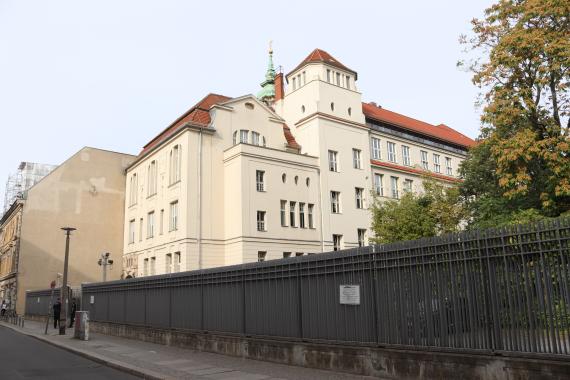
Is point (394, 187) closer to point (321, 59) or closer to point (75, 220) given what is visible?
point (321, 59)

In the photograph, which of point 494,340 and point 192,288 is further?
point 192,288

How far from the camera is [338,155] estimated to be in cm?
4356

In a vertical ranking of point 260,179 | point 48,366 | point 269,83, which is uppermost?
point 269,83

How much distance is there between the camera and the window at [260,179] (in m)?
38.0

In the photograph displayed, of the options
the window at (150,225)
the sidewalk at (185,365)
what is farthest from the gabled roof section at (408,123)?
the sidewalk at (185,365)

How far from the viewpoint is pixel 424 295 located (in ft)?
30.5

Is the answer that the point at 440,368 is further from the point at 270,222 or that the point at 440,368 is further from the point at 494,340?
the point at 270,222

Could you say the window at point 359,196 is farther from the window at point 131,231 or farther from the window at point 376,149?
the window at point 131,231

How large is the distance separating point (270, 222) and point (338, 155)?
391 inches

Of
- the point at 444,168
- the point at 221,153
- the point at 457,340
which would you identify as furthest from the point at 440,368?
the point at 444,168

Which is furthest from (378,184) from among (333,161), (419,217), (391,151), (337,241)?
(419,217)

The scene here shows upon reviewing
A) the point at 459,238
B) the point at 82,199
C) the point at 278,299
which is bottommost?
the point at 278,299

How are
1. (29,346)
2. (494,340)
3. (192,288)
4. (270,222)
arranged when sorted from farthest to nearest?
(270,222)
(29,346)
(192,288)
(494,340)

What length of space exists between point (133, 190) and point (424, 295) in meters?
43.6
